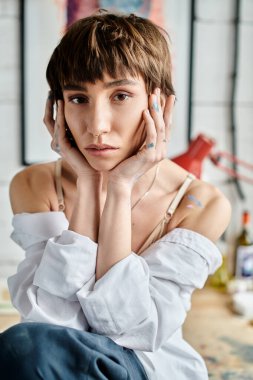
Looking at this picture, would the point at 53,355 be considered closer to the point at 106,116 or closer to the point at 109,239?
the point at 109,239

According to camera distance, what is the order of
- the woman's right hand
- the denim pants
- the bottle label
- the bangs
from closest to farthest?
the denim pants, the bangs, the woman's right hand, the bottle label

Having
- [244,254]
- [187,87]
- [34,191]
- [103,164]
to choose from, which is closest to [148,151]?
[103,164]

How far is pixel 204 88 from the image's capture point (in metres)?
2.46

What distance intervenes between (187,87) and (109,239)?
1416 millimetres

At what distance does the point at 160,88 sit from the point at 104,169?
0.23 meters

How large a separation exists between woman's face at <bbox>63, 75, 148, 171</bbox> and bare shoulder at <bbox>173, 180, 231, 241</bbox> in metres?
0.22

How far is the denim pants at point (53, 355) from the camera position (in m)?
1.01

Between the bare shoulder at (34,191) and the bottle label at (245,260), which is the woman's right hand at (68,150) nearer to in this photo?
the bare shoulder at (34,191)

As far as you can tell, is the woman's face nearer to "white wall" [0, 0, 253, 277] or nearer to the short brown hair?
the short brown hair

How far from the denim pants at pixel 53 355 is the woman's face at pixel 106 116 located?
0.38 m

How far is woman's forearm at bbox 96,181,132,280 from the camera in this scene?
1169mm

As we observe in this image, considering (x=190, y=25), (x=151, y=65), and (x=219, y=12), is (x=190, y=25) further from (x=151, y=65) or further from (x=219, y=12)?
(x=151, y=65)

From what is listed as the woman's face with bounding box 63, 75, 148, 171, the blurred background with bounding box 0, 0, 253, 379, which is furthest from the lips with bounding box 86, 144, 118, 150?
the blurred background with bounding box 0, 0, 253, 379

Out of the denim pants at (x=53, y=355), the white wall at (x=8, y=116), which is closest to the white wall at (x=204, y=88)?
the white wall at (x=8, y=116)
